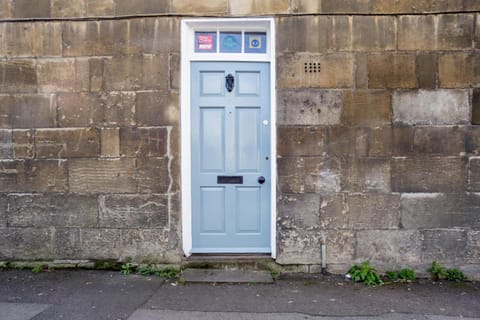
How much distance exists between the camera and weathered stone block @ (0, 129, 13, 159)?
17.1 feet

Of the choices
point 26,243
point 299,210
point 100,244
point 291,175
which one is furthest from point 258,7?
point 26,243

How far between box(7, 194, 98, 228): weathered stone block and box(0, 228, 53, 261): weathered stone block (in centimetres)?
9

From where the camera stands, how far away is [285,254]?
5059mm

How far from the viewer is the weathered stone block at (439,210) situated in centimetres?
500

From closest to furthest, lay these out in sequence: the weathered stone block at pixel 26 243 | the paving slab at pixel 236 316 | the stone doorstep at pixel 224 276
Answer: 1. the paving slab at pixel 236 316
2. the stone doorstep at pixel 224 276
3. the weathered stone block at pixel 26 243

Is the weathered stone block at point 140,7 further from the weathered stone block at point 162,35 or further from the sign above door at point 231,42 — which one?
the sign above door at point 231,42

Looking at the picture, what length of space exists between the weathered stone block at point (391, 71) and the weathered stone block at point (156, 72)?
8.30 ft

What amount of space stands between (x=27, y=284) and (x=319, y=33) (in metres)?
4.65

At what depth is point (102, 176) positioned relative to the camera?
5156 millimetres

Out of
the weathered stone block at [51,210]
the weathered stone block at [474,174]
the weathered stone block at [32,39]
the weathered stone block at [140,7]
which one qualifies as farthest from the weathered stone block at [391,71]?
the weathered stone block at [32,39]

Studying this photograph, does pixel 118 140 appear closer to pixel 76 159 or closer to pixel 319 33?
pixel 76 159

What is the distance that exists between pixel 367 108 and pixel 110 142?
3259 millimetres

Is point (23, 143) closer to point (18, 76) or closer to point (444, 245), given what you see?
point (18, 76)

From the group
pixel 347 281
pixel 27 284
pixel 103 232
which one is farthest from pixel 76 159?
pixel 347 281
